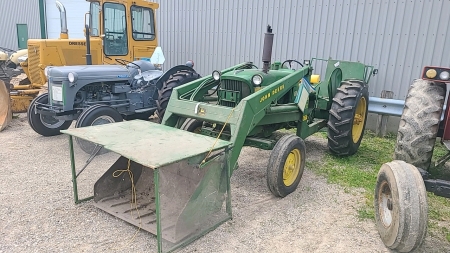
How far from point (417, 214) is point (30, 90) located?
723 centimetres

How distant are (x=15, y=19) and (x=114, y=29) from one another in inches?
431

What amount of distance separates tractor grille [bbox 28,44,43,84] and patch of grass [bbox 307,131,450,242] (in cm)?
606

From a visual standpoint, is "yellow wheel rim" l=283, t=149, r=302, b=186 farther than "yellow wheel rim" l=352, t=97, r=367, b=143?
No

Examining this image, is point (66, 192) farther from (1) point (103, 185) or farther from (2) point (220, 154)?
(2) point (220, 154)

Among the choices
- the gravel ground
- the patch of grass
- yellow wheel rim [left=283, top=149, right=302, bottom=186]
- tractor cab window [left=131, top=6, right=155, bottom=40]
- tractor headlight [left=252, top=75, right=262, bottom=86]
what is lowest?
the gravel ground

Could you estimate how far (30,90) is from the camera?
7.37 meters

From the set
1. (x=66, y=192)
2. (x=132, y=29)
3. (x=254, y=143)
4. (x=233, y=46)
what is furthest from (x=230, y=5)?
(x=66, y=192)

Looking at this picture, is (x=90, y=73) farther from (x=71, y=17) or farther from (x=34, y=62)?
(x=71, y=17)

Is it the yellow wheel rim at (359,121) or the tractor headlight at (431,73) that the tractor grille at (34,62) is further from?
the tractor headlight at (431,73)

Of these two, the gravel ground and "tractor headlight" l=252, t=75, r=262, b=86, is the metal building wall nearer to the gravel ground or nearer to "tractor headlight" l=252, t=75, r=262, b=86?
the gravel ground

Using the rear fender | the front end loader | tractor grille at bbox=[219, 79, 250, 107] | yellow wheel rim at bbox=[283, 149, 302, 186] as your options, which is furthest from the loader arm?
the rear fender

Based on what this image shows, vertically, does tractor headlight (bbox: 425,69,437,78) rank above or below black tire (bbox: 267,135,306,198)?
above

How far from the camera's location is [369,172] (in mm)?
4840

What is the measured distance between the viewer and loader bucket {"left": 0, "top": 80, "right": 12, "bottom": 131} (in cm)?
673
